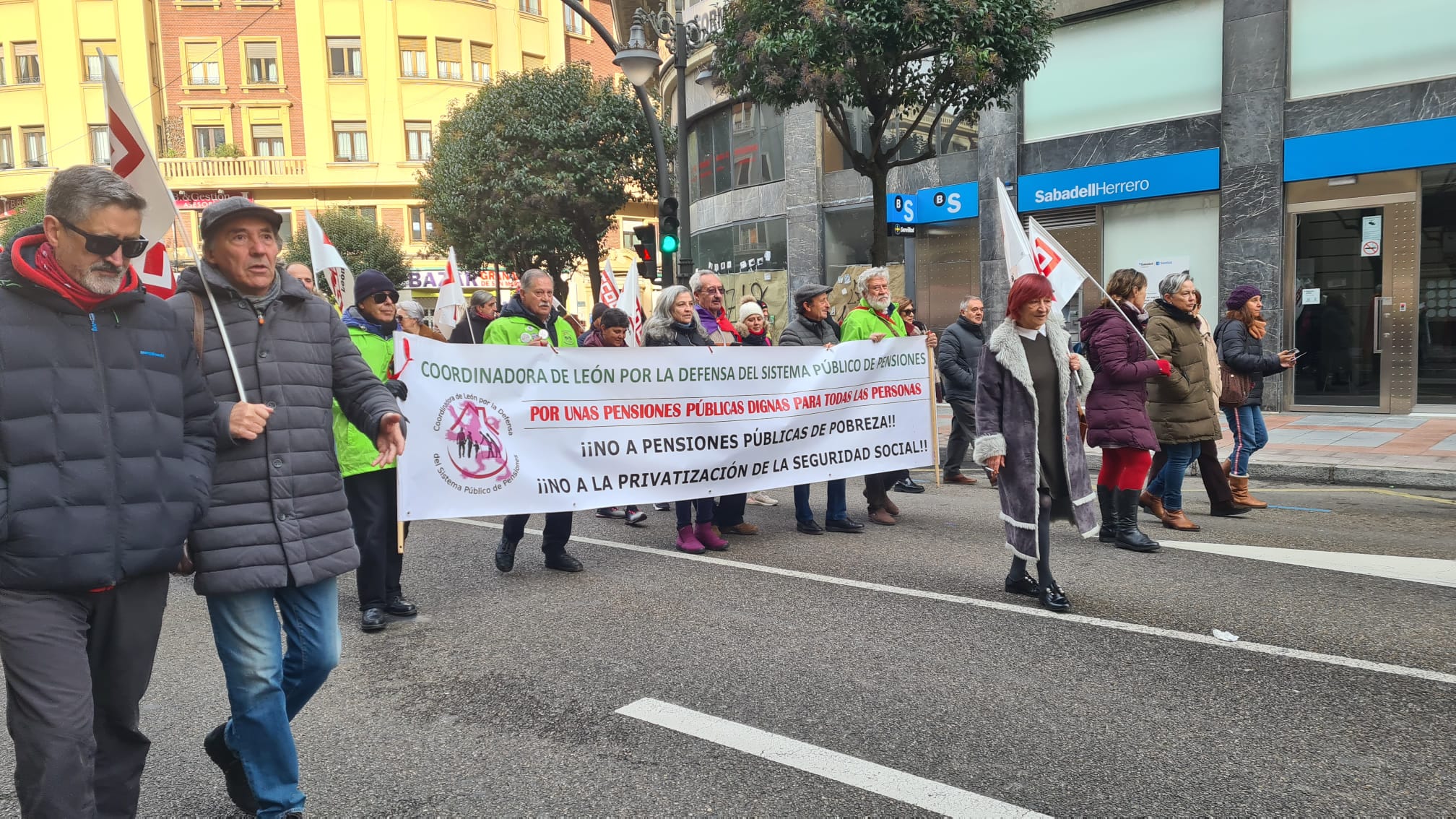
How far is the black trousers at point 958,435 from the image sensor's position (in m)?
9.17

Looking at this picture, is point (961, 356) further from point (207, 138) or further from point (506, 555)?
point (207, 138)

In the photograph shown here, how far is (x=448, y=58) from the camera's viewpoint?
45438 mm

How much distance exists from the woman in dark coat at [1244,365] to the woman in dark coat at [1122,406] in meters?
1.37

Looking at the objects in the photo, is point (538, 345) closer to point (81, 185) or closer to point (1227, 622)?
point (81, 185)

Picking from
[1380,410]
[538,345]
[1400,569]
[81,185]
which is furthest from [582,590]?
[1380,410]

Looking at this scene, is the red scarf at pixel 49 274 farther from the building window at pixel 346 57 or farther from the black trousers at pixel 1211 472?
the building window at pixel 346 57

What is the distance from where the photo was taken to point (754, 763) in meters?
3.35

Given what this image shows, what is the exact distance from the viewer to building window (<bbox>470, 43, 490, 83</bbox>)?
152 feet

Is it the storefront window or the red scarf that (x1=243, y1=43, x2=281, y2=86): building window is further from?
the red scarf

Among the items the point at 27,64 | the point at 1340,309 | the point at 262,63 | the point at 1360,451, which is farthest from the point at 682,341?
the point at 27,64

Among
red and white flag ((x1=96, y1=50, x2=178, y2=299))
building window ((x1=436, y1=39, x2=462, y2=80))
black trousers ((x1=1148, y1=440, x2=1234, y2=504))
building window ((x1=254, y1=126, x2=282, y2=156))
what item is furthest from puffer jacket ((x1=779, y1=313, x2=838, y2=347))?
building window ((x1=254, y1=126, x2=282, y2=156))

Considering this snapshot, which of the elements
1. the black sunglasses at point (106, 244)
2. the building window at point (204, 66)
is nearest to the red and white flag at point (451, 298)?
the black sunglasses at point (106, 244)

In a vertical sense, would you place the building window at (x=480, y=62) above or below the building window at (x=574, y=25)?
below

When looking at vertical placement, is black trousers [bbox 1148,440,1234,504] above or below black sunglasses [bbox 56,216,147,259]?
below
